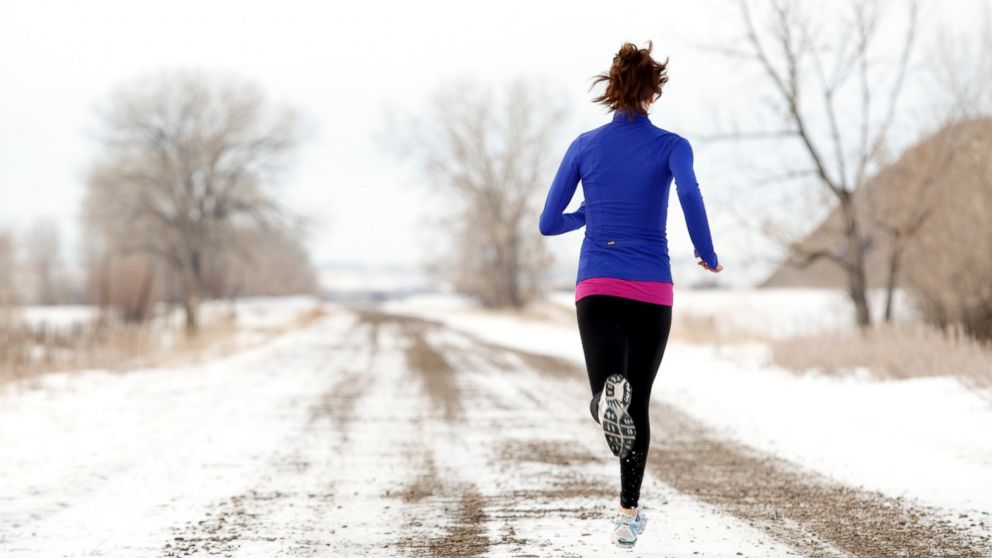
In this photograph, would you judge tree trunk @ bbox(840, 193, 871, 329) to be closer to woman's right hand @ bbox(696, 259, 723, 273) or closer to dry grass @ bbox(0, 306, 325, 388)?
dry grass @ bbox(0, 306, 325, 388)

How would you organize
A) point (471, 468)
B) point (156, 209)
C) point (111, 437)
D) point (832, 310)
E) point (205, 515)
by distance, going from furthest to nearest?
point (156, 209)
point (832, 310)
point (111, 437)
point (471, 468)
point (205, 515)

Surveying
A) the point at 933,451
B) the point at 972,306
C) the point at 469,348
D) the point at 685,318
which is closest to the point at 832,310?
the point at 685,318

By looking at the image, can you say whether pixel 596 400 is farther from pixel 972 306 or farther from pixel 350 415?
pixel 972 306

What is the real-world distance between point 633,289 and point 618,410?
0.50m

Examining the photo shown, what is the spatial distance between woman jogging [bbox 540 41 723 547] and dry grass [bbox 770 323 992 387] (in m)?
4.82

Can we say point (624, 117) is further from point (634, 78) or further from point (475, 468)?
point (475, 468)

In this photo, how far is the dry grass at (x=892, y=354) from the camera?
8.05 meters

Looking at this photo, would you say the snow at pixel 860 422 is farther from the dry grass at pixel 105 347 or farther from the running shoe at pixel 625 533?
the dry grass at pixel 105 347

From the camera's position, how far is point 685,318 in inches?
802

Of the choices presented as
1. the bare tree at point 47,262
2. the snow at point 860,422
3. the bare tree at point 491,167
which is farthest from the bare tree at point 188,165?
the bare tree at point 47,262

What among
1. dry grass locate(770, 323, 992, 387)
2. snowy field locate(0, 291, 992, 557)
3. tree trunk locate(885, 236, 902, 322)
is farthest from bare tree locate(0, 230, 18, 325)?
tree trunk locate(885, 236, 902, 322)

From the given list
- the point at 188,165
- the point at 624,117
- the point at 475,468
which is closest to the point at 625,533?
the point at 624,117

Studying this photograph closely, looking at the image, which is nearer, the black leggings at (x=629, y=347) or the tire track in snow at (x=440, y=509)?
the black leggings at (x=629, y=347)

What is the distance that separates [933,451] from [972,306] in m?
10.2
